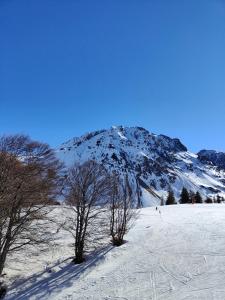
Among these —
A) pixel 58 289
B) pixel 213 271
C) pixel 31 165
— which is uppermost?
pixel 31 165

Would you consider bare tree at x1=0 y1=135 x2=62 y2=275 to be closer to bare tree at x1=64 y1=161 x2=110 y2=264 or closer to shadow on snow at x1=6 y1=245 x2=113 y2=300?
shadow on snow at x1=6 y1=245 x2=113 y2=300

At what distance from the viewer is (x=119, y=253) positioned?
81.5ft

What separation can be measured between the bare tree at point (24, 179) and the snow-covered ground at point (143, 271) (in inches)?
138

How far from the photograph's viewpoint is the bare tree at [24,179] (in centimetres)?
2009

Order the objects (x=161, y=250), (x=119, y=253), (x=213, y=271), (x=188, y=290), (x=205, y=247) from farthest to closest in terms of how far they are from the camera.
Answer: (x=119, y=253) → (x=161, y=250) → (x=205, y=247) → (x=213, y=271) → (x=188, y=290)

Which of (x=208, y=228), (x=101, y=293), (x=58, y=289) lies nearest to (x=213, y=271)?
(x=101, y=293)

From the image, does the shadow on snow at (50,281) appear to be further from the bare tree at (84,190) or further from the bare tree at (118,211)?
the bare tree at (118,211)

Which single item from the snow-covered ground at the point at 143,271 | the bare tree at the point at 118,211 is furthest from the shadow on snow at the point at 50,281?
the bare tree at the point at 118,211

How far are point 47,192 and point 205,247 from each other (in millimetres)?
10534

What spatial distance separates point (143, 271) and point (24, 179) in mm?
8771

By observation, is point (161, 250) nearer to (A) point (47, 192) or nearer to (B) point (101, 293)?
(B) point (101, 293)

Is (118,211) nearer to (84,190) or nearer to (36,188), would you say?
(84,190)

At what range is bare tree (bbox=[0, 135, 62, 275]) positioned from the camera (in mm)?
20094

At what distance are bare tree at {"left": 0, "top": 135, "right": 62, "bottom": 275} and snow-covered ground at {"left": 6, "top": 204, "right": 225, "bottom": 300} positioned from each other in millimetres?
3498
